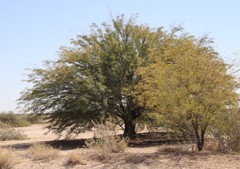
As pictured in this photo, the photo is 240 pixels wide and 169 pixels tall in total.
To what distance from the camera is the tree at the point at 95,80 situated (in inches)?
846

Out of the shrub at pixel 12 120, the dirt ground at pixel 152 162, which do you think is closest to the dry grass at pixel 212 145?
the dirt ground at pixel 152 162

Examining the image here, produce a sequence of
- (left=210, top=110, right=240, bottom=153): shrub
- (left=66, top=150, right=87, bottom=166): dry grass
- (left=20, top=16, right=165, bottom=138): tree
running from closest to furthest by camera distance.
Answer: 1. (left=66, top=150, right=87, bottom=166): dry grass
2. (left=210, top=110, right=240, bottom=153): shrub
3. (left=20, top=16, right=165, bottom=138): tree

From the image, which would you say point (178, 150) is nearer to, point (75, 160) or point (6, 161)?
point (75, 160)

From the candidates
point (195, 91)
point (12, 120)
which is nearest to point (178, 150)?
point (195, 91)

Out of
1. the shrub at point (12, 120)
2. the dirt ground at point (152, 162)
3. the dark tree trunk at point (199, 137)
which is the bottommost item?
the dirt ground at point (152, 162)

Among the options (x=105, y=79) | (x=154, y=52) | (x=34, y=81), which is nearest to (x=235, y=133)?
(x=154, y=52)

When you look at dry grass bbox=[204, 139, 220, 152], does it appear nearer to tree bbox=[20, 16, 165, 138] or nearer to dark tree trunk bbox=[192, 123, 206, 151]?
dark tree trunk bbox=[192, 123, 206, 151]

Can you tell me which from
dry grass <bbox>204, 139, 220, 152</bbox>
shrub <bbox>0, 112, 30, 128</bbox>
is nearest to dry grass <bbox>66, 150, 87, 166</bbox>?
dry grass <bbox>204, 139, 220, 152</bbox>

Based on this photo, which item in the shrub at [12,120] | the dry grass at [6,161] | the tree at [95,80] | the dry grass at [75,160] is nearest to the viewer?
the dry grass at [75,160]

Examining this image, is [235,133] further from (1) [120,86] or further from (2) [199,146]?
(1) [120,86]

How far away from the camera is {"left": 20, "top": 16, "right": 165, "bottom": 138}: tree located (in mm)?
21484

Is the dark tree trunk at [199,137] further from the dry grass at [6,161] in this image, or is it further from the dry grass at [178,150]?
the dry grass at [6,161]

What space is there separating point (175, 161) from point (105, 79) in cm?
1007

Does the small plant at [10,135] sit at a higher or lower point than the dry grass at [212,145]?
higher
